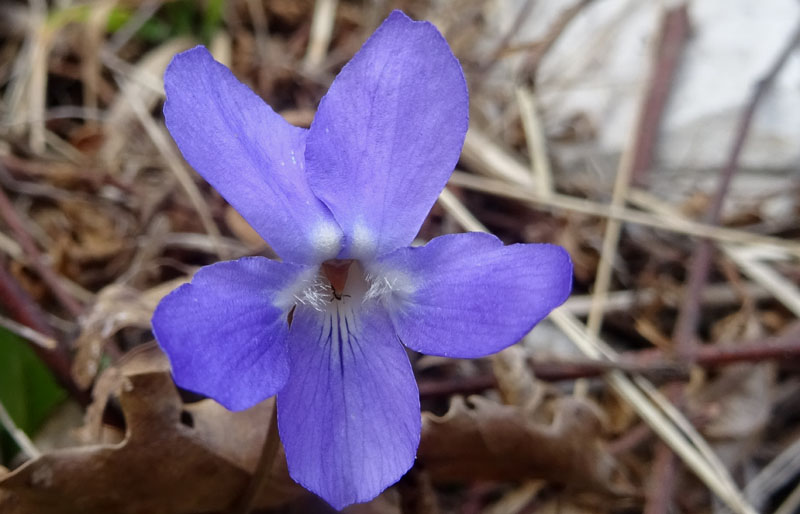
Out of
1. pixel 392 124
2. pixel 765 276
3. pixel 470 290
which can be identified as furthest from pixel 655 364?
pixel 392 124

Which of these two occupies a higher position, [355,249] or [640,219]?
→ [355,249]

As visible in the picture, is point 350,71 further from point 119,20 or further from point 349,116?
point 119,20

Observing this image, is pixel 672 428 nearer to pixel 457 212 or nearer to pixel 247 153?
pixel 457 212

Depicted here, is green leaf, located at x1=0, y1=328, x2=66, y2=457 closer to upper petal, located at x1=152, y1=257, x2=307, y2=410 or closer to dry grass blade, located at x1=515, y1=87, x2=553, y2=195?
upper petal, located at x1=152, y1=257, x2=307, y2=410

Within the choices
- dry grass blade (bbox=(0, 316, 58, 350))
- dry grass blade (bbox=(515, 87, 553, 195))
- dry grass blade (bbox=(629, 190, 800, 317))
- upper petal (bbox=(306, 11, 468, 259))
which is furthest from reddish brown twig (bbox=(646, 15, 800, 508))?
dry grass blade (bbox=(0, 316, 58, 350))

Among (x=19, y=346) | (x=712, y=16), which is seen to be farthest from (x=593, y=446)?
(x=712, y=16)

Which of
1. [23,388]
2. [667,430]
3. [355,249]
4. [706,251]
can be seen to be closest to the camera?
[355,249]

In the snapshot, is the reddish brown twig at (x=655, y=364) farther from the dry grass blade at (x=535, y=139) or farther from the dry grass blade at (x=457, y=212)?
the dry grass blade at (x=535, y=139)
